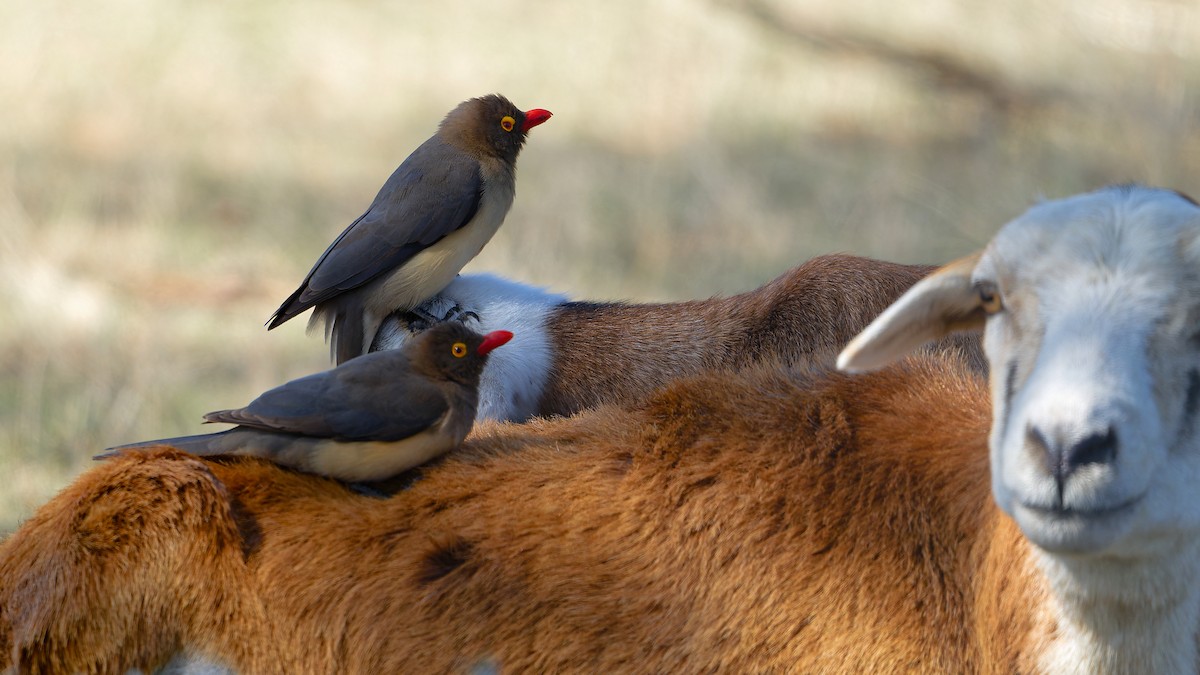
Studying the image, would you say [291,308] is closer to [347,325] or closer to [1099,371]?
[347,325]

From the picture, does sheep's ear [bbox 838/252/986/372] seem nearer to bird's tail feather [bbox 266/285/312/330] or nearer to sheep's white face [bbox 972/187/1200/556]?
sheep's white face [bbox 972/187/1200/556]

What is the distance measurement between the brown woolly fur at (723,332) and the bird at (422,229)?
56 centimetres

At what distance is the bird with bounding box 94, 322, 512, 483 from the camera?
3.58m

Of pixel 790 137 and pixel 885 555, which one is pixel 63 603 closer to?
pixel 885 555

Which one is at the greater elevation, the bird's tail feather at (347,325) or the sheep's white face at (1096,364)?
the bird's tail feather at (347,325)

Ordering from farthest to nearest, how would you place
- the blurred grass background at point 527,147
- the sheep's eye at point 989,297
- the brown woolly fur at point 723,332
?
the blurred grass background at point 527,147 < the brown woolly fur at point 723,332 < the sheep's eye at point 989,297

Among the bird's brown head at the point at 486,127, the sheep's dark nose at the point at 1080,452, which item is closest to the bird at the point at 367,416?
the bird's brown head at the point at 486,127

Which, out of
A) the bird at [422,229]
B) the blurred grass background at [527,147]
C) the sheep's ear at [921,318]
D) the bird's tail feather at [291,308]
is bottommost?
the sheep's ear at [921,318]


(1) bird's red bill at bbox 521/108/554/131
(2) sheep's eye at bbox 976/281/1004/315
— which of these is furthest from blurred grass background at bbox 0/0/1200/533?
(2) sheep's eye at bbox 976/281/1004/315

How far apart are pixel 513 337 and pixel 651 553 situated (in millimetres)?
1585

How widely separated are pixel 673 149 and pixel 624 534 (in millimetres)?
8854

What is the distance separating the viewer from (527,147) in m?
12.0

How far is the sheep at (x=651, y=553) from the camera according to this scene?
10.1ft

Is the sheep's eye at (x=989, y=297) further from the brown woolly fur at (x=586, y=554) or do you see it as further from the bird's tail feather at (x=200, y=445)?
the bird's tail feather at (x=200, y=445)
